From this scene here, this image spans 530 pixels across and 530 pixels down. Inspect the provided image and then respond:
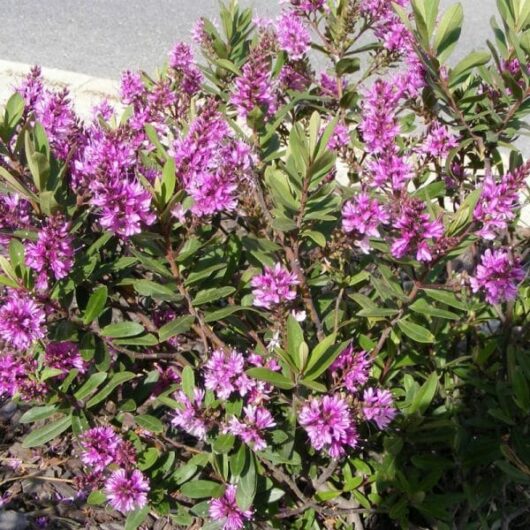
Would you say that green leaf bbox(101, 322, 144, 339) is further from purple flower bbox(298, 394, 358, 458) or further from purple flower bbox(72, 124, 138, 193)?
purple flower bbox(298, 394, 358, 458)

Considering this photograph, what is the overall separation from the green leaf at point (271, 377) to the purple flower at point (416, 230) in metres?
0.39

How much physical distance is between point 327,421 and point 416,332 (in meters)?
0.36

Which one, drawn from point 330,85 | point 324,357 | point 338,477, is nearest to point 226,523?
point 338,477

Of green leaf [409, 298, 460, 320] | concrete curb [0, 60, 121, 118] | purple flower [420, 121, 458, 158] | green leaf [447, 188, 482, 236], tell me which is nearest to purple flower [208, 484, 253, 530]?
green leaf [409, 298, 460, 320]

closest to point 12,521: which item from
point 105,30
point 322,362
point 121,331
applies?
point 121,331

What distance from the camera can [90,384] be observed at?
1849 mm

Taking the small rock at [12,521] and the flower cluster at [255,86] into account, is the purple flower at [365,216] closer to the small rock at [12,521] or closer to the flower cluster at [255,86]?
the flower cluster at [255,86]

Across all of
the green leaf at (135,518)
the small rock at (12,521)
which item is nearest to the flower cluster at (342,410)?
the green leaf at (135,518)

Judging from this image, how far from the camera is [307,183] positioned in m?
1.65

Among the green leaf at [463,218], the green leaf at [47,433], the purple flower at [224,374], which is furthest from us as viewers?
the green leaf at [47,433]

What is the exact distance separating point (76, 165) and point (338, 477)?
1.24 metres

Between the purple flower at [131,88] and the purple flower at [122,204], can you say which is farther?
the purple flower at [131,88]

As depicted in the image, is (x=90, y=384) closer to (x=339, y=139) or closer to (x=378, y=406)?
(x=378, y=406)

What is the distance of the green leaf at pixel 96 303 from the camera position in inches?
68.7
